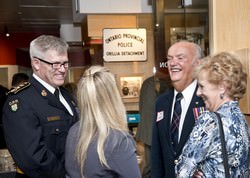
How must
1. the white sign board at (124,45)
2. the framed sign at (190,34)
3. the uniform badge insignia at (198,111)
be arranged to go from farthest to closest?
1. the white sign board at (124,45)
2. the framed sign at (190,34)
3. the uniform badge insignia at (198,111)

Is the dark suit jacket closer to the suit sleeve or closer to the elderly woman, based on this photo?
the suit sleeve

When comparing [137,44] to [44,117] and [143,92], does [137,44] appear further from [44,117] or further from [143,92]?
[44,117]

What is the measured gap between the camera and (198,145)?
1634mm

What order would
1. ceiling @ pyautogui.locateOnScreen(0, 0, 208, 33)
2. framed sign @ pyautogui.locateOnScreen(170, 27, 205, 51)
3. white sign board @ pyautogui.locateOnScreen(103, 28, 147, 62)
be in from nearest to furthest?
1. framed sign @ pyautogui.locateOnScreen(170, 27, 205, 51)
2. white sign board @ pyautogui.locateOnScreen(103, 28, 147, 62)
3. ceiling @ pyautogui.locateOnScreen(0, 0, 208, 33)

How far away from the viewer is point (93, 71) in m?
1.85

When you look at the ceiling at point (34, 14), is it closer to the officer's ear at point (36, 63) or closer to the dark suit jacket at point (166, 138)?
the dark suit jacket at point (166, 138)

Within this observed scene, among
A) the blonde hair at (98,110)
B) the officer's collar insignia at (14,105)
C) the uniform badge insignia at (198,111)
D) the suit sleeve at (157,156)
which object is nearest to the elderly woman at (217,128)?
the blonde hair at (98,110)

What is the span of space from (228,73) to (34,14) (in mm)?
6349

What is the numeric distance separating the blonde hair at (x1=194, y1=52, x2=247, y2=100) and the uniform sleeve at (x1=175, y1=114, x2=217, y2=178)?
208 millimetres

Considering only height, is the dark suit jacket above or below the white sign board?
below

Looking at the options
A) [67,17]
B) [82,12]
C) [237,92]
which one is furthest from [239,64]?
[67,17]

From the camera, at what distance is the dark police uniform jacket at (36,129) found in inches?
73.9

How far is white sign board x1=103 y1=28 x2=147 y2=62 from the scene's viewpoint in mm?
4910

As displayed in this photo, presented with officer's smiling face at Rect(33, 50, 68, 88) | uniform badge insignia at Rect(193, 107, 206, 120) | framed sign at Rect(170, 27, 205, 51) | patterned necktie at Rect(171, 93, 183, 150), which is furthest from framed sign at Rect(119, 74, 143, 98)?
officer's smiling face at Rect(33, 50, 68, 88)
